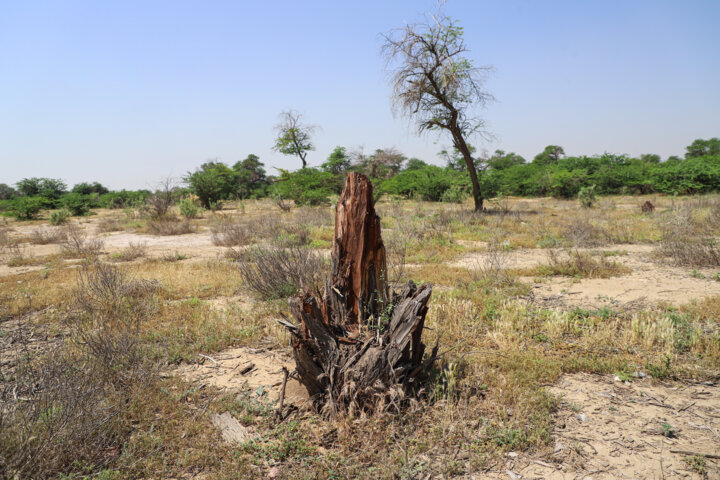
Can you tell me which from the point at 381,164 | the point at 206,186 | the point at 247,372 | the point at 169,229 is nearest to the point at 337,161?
the point at 381,164

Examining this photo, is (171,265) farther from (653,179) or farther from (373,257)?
(653,179)

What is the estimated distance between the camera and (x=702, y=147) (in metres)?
43.5

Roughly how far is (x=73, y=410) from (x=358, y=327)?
212 centimetres

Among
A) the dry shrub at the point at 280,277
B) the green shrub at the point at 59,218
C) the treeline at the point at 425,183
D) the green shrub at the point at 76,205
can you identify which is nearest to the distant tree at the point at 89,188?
the treeline at the point at 425,183

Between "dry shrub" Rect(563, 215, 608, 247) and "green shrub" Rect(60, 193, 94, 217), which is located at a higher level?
"green shrub" Rect(60, 193, 94, 217)

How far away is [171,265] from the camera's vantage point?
328 inches

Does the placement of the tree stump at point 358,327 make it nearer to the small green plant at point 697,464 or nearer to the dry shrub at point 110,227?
→ the small green plant at point 697,464

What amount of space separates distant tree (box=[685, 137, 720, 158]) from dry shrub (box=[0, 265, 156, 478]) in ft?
184

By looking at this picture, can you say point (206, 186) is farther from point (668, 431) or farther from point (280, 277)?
point (668, 431)

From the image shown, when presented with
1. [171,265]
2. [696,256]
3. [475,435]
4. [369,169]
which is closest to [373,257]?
[475,435]

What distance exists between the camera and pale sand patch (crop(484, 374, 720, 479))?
2.48 m

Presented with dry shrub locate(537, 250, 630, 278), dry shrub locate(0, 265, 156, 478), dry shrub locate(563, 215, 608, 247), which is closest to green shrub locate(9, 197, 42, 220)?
dry shrub locate(0, 265, 156, 478)

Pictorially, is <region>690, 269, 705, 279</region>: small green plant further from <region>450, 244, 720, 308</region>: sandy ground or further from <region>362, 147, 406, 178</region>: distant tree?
<region>362, 147, 406, 178</region>: distant tree

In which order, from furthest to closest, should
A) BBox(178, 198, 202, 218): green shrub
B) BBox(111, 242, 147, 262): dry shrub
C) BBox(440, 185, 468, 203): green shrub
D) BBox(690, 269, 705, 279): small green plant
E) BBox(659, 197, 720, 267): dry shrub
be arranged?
BBox(440, 185, 468, 203): green shrub < BBox(178, 198, 202, 218): green shrub < BBox(111, 242, 147, 262): dry shrub < BBox(659, 197, 720, 267): dry shrub < BBox(690, 269, 705, 279): small green plant
